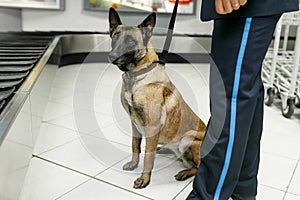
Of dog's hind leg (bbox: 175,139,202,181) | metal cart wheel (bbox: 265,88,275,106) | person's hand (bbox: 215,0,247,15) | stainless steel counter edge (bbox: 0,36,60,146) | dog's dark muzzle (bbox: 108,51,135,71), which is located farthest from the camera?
metal cart wheel (bbox: 265,88,275,106)

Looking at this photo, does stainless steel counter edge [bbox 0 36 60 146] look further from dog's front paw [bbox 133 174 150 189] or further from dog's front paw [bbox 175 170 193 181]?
dog's front paw [bbox 175 170 193 181]

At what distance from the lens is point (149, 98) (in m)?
1.30

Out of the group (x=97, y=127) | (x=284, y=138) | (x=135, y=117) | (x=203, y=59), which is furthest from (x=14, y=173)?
(x=203, y=59)

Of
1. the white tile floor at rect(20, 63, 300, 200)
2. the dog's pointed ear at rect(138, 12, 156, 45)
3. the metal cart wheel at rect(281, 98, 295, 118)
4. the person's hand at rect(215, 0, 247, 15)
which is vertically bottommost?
the white tile floor at rect(20, 63, 300, 200)

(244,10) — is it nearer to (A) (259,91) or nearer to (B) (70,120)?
(A) (259,91)

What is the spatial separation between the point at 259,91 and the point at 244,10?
291mm

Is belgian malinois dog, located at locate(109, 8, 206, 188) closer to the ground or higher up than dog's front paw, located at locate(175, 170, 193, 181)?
higher up

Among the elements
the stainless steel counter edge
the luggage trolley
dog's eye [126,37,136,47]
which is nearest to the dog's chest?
dog's eye [126,37,136,47]

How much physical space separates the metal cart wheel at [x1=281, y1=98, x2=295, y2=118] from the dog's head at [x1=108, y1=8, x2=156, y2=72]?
1.46m

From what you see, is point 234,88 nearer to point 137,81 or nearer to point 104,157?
point 137,81

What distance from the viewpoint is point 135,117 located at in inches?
53.1

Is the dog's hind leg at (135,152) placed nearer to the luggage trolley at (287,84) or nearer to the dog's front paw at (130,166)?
the dog's front paw at (130,166)

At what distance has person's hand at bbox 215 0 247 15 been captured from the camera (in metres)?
0.88

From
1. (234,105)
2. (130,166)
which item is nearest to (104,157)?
(130,166)
